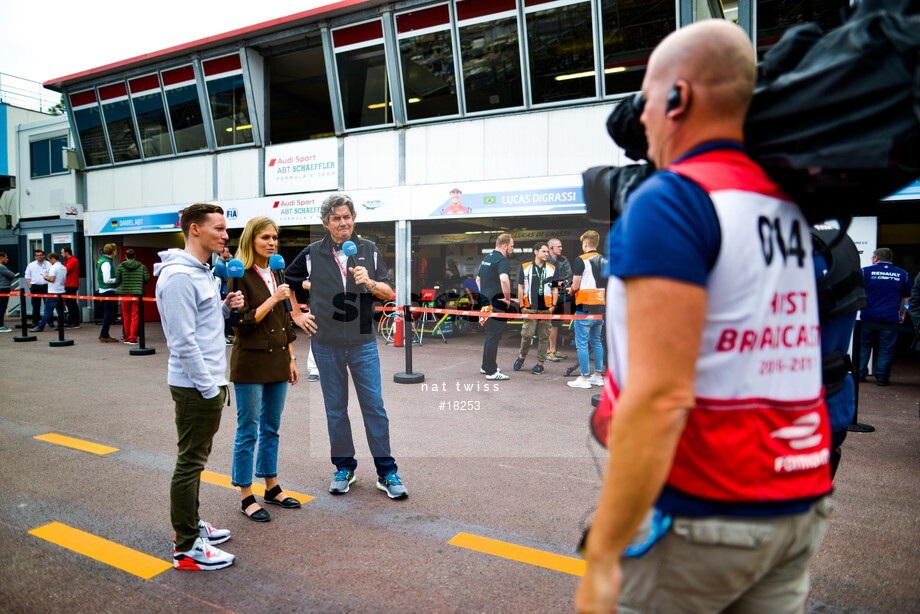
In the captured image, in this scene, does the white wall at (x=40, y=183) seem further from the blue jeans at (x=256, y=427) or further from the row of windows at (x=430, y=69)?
the blue jeans at (x=256, y=427)

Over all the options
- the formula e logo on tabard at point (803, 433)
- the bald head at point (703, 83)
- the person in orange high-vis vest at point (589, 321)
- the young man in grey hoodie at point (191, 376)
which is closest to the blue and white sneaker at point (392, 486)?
the young man in grey hoodie at point (191, 376)

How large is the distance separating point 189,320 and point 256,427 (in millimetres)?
1048

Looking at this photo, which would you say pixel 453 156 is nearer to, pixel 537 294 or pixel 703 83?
pixel 537 294

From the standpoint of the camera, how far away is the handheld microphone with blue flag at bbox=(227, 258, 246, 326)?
3.81m

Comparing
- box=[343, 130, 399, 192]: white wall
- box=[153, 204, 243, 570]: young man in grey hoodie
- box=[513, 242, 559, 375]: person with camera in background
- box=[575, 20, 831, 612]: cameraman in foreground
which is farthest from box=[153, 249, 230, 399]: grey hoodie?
box=[343, 130, 399, 192]: white wall

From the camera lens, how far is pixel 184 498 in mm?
3234

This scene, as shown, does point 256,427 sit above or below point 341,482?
above

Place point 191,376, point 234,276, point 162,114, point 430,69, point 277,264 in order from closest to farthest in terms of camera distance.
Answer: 1. point 191,376
2. point 234,276
3. point 277,264
4. point 430,69
5. point 162,114

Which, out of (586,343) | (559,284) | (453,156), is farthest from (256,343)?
(453,156)

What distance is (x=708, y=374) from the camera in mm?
1159

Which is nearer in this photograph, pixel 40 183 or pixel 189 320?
pixel 189 320

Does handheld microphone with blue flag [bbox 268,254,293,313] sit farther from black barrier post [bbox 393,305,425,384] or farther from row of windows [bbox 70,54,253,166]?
row of windows [bbox 70,54,253,166]

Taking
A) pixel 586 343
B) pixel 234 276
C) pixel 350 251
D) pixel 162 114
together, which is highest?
pixel 162 114

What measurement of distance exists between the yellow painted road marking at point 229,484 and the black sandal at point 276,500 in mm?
134
